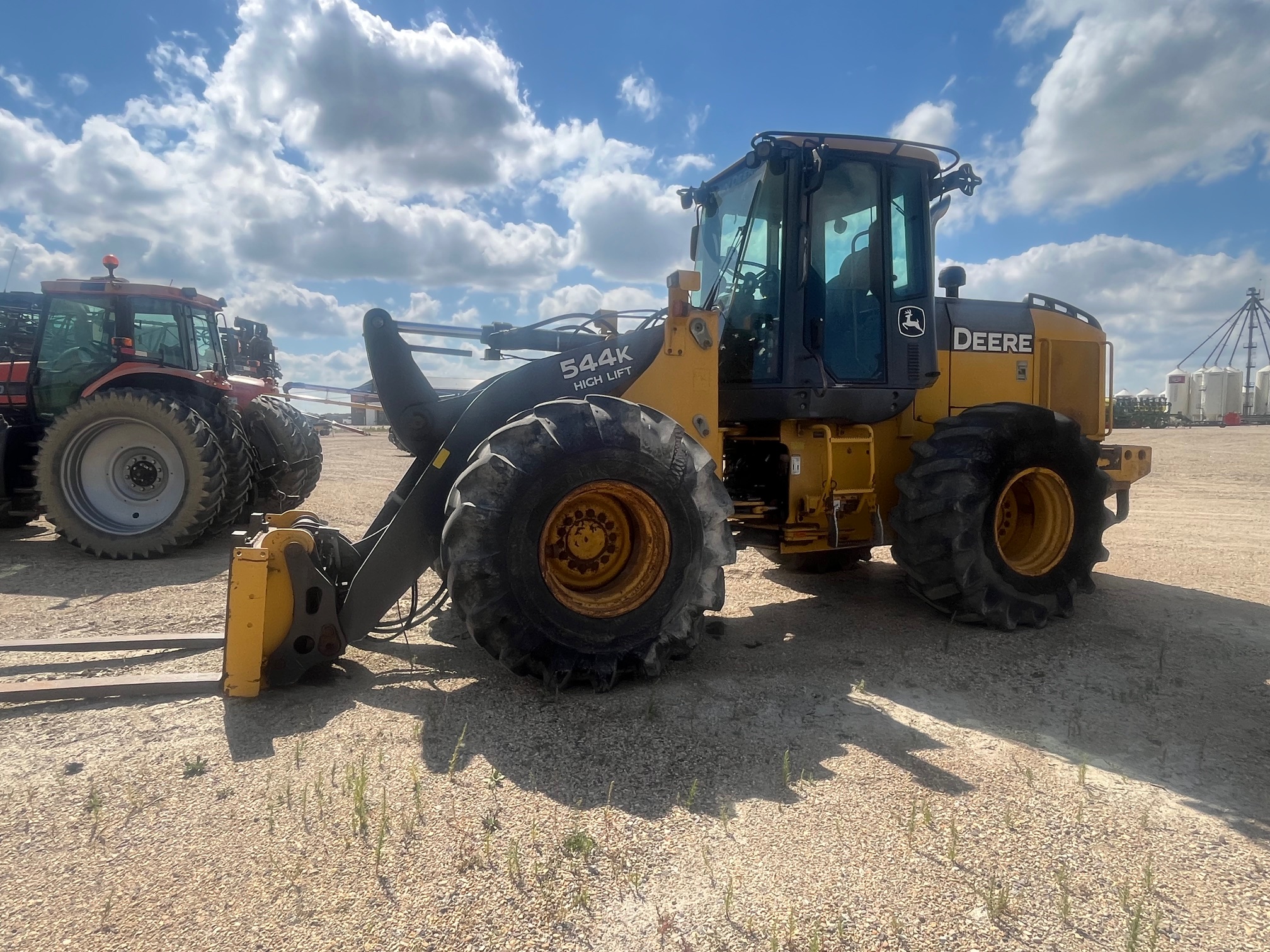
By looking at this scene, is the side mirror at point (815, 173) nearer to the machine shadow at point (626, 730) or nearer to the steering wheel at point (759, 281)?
the steering wheel at point (759, 281)

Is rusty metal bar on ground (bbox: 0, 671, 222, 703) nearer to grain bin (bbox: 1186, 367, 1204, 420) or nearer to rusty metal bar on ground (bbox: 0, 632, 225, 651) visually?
rusty metal bar on ground (bbox: 0, 632, 225, 651)

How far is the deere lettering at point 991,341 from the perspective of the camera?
19.9 feet

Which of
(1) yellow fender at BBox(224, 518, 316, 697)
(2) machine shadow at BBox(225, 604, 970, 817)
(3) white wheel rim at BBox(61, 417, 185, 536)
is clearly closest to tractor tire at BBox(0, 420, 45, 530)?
(3) white wheel rim at BBox(61, 417, 185, 536)

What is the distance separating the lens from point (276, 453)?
9.33 meters

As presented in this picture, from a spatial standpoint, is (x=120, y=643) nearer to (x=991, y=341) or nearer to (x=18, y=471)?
(x=18, y=471)

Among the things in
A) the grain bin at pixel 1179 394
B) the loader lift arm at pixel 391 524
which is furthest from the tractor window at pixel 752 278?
the grain bin at pixel 1179 394

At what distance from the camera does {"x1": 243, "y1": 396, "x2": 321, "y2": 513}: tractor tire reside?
9.30m

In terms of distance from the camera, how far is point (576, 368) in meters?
4.54

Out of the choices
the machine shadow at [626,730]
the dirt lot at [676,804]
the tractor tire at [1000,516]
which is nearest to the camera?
the dirt lot at [676,804]

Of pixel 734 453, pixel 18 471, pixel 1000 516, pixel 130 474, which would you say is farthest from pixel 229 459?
pixel 1000 516

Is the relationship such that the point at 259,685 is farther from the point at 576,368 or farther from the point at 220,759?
the point at 576,368

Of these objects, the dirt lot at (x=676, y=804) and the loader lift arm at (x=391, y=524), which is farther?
the loader lift arm at (x=391, y=524)

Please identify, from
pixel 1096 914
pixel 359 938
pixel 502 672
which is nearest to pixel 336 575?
pixel 502 672

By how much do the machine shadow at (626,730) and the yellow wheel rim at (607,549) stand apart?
454 mm
